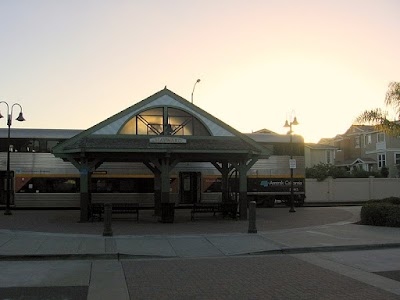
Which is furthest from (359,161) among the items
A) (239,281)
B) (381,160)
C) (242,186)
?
(239,281)

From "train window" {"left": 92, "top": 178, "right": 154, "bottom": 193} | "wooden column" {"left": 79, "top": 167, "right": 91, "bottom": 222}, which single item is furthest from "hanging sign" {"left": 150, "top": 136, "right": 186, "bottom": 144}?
"train window" {"left": 92, "top": 178, "right": 154, "bottom": 193}

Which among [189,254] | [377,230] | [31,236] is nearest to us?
[189,254]

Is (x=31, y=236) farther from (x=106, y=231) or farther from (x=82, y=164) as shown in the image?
(x=82, y=164)

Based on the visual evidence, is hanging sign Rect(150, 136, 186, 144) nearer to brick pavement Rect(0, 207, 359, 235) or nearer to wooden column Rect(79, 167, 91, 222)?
wooden column Rect(79, 167, 91, 222)

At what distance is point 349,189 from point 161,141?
23567mm

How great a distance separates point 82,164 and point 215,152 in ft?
17.9

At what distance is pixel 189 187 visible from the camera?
90.0 feet

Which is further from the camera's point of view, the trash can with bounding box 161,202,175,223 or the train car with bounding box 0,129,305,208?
the train car with bounding box 0,129,305,208

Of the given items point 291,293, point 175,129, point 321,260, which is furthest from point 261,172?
point 291,293

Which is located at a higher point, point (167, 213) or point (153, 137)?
point (153, 137)

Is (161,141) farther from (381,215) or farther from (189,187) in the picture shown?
(189,187)

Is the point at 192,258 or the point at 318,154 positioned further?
the point at 318,154

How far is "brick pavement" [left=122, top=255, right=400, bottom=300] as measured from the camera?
730 centimetres

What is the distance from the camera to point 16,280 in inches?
328
